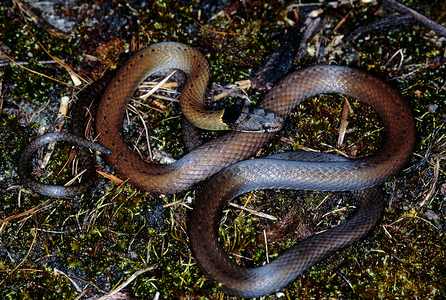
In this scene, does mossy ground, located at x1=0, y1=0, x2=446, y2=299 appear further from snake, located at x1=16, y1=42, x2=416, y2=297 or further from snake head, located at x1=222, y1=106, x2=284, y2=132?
snake head, located at x1=222, y1=106, x2=284, y2=132

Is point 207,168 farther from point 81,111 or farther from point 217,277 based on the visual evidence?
point 81,111

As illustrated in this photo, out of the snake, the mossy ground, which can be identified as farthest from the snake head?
the mossy ground

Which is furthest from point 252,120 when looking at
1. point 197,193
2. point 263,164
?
point 197,193

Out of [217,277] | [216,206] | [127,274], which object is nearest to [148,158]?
[216,206]

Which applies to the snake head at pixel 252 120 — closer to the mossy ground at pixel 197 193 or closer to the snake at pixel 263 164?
the snake at pixel 263 164

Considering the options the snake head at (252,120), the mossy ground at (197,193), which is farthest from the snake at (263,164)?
the mossy ground at (197,193)

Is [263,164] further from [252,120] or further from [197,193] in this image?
[197,193]
